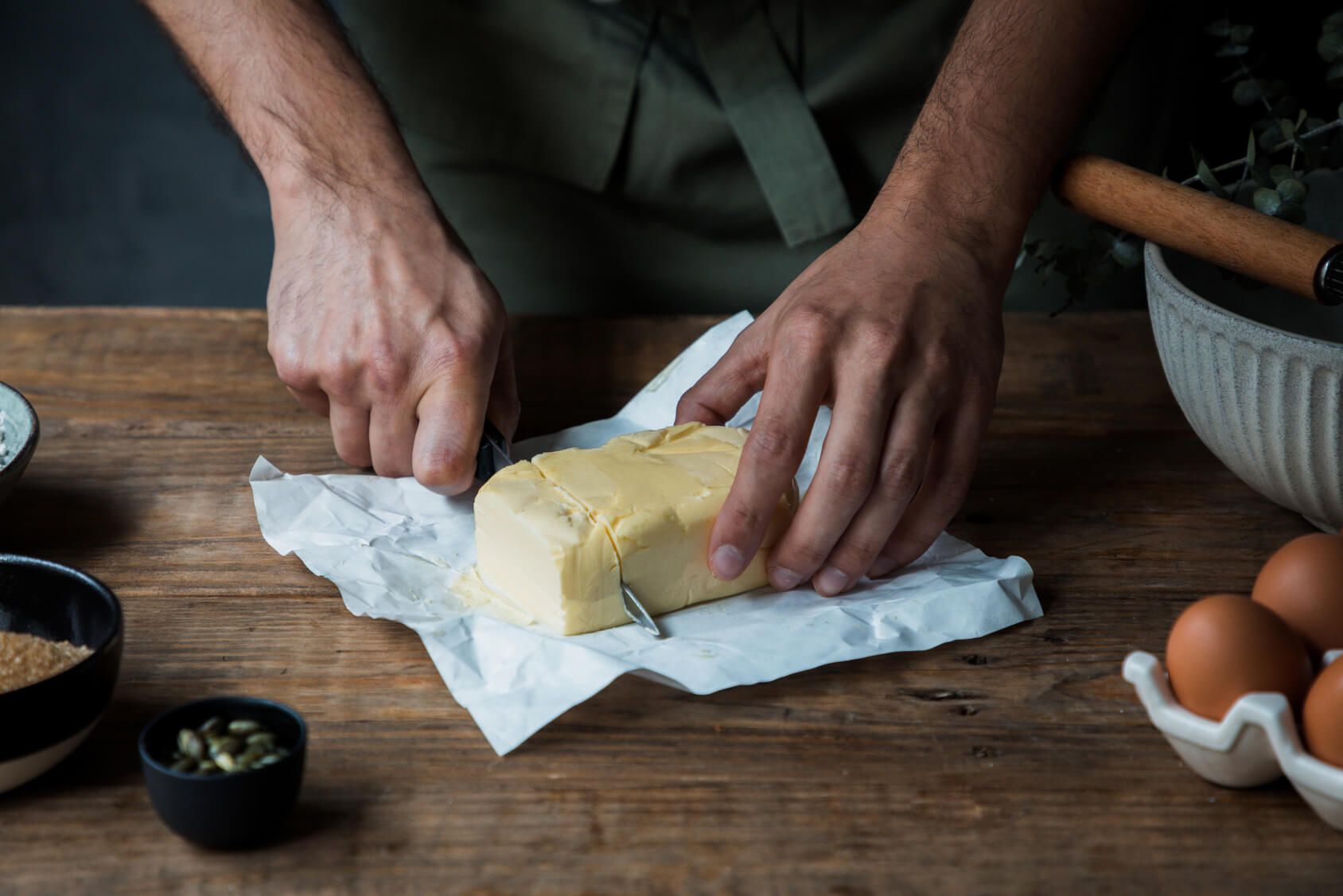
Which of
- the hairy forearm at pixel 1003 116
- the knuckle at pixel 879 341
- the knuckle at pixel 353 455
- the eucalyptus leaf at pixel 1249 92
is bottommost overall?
the knuckle at pixel 353 455

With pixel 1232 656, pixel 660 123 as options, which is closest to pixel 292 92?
pixel 660 123

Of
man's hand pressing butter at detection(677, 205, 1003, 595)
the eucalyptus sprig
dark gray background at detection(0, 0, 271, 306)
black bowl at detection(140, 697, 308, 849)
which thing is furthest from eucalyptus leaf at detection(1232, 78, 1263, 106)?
dark gray background at detection(0, 0, 271, 306)

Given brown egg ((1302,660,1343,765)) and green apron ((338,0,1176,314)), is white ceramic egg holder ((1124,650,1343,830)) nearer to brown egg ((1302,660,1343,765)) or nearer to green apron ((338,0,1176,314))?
brown egg ((1302,660,1343,765))

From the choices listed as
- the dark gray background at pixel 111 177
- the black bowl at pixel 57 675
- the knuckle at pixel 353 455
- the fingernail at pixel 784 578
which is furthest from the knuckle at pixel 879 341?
the dark gray background at pixel 111 177

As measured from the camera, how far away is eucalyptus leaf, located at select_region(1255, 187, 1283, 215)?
3.61 ft

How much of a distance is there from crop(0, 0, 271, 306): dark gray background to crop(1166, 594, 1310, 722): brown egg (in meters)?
2.74

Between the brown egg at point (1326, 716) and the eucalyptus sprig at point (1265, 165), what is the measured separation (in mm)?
523

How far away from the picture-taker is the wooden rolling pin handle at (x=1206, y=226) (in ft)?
3.18

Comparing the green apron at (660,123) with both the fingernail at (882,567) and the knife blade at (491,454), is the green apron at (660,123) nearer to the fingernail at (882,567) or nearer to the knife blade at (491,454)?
the knife blade at (491,454)

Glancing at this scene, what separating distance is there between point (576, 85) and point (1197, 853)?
50.6 inches

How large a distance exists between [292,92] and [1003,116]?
838mm

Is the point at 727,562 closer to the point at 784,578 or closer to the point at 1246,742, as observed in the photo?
the point at 784,578

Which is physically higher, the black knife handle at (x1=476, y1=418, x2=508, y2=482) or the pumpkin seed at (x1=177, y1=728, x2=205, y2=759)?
the pumpkin seed at (x1=177, y1=728, x2=205, y2=759)

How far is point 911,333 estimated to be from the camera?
3.65 ft
